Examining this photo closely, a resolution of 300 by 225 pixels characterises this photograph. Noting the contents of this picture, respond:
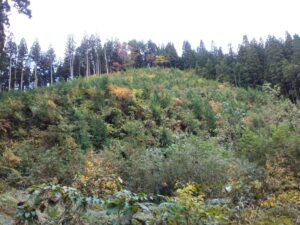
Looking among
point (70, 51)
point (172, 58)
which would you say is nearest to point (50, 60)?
point (70, 51)

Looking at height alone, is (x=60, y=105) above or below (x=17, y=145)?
above

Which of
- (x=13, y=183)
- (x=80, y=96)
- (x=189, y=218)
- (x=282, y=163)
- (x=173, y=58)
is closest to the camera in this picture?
(x=189, y=218)

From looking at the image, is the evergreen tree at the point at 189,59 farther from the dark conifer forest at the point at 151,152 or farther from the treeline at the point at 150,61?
the dark conifer forest at the point at 151,152

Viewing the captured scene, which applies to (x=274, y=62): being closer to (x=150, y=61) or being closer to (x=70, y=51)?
(x=150, y=61)

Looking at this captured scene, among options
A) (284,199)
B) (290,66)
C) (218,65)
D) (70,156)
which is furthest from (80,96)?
(218,65)

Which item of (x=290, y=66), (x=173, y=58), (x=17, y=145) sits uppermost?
(x=173, y=58)

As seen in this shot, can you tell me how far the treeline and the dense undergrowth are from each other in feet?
51.0

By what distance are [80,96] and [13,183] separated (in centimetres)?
1193

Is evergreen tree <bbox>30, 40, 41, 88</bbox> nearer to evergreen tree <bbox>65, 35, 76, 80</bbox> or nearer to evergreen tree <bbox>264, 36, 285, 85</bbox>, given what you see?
evergreen tree <bbox>65, 35, 76, 80</bbox>

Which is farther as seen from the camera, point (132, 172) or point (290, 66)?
point (290, 66)

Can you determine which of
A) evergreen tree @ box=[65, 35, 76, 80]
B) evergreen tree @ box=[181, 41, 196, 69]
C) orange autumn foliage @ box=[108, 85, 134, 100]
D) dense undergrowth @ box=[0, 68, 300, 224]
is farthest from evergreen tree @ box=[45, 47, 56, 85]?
orange autumn foliage @ box=[108, 85, 134, 100]

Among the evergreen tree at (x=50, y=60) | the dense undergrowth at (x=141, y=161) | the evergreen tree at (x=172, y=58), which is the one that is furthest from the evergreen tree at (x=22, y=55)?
the dense undergrowth at (x=141, y=161)

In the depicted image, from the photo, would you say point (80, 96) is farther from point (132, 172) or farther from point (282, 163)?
point (282, 163)

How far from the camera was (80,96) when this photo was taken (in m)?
23.2
